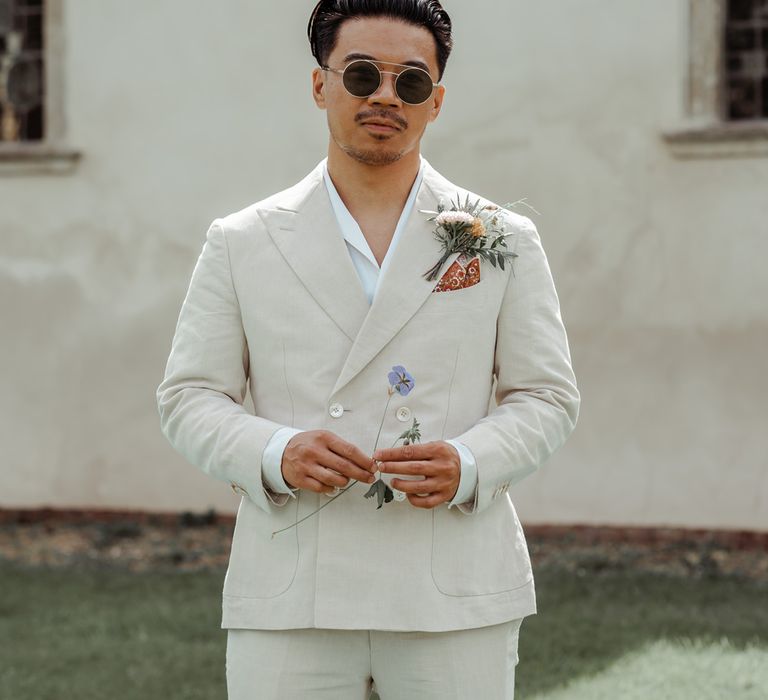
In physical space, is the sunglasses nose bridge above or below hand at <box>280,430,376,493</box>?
above

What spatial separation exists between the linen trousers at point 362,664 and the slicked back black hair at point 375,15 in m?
1.12

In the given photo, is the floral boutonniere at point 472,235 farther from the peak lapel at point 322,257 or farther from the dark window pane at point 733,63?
the dark window pane at point 733,63

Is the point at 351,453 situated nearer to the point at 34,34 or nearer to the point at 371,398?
the point at 371,398

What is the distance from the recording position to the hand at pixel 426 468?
2.32 metres

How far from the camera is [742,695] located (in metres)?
5.20

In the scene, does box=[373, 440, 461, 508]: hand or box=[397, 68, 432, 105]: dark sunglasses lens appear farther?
box=[397, 68, 432, 105]: dark sunglasses lens

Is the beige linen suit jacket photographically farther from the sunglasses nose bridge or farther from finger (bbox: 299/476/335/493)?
the sunglasses nose bridge

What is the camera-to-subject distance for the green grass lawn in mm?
5414

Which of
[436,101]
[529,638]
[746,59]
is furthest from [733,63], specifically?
[436,101]

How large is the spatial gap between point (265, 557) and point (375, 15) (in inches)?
42.3

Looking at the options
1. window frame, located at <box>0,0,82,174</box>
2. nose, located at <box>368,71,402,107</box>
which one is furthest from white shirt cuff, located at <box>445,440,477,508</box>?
window frame, located at <box>0,0,82,174</box>

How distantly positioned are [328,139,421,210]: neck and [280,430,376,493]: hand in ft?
1.76

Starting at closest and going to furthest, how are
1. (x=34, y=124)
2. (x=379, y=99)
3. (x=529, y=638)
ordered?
(x=379, y=99)
(x=529, y=638)
(x=34, y=124)

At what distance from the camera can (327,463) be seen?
7.63ft
